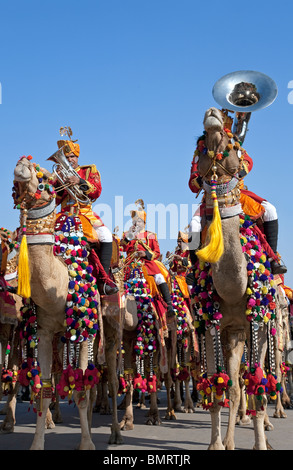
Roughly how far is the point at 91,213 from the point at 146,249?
2.90 m

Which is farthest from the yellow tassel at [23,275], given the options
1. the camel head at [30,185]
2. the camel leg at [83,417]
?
the camel leg at [83,417]

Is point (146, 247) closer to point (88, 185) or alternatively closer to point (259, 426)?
point (88, 185)

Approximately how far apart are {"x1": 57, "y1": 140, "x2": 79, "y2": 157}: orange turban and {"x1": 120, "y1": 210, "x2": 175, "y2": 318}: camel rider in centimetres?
294

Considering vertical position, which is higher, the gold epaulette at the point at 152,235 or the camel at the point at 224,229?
the gold epaulette at the point at 152,235

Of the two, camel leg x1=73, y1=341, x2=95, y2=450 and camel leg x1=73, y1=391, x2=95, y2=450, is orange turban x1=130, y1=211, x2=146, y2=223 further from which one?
camel leg x1=73, y1=391, x2=95, y2=450

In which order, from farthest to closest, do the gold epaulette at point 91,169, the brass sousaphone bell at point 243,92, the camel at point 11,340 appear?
the camel at point 11,340 → the gold epaulette at point 91,169 → the brass sousaphone bell at point 243,92

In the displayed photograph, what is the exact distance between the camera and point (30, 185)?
6.56 metres

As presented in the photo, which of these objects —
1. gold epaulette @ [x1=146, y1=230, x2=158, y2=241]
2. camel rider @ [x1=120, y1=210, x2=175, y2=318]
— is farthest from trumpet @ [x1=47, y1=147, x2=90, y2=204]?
gold epaulette @ [x1=146, y1=230, x2=158, y2=241]

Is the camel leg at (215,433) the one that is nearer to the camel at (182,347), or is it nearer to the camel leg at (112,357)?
the camel leg at (112,357)

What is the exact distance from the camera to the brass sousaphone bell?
23.6 feet

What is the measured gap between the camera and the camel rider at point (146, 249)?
10.9 meters

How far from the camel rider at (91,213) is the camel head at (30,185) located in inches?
43.1

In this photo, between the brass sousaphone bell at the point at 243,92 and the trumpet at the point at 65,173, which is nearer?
the brass sousaphone bell at the point at 243,92

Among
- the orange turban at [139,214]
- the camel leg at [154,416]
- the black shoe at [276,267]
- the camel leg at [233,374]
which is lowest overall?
the camel leg at [154,416]
